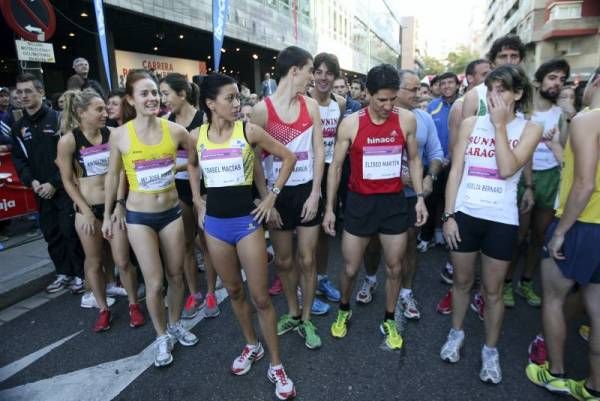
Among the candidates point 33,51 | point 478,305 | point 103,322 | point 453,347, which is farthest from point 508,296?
point 33,51

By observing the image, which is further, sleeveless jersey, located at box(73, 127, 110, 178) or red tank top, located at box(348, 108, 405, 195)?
sleeveless jersey, located at box(73, 127, 110, 178)

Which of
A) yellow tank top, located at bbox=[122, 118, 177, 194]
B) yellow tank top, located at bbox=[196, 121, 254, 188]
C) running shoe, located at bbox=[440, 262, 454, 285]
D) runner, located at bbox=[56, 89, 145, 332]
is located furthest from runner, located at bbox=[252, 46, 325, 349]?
running shoe, located at bbox=[440, 262, 454, 285]

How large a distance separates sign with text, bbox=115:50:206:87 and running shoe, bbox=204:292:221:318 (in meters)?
10.7

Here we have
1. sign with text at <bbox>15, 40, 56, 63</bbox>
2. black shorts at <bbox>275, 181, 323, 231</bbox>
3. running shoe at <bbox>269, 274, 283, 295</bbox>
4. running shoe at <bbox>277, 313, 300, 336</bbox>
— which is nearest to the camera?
black shorts at <bbox>275, 181, 323, 231</bbox>

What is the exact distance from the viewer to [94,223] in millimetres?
3453

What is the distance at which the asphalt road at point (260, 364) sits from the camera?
8.56ft

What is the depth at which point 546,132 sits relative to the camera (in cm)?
346

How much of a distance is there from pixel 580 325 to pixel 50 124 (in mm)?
5460

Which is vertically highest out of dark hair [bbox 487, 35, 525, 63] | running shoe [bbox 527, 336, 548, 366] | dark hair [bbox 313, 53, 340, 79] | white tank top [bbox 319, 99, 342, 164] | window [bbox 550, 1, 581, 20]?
window [bbox 550, 1, 581, 20]

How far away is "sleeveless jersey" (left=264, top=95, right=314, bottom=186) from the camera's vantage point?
2975mm

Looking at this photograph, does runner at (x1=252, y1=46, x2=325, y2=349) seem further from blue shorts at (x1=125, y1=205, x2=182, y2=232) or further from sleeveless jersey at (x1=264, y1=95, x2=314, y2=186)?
blue shorts at (x1=125, y1=205, x2=182, y2=232)

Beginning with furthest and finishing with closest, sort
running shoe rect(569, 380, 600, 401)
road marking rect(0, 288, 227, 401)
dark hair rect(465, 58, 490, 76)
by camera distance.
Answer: dark hair rect(465, 58, 490, 76) → road marking rect(0, 288, 227, 401) → running shoe rect(569, 380, 600, 401)

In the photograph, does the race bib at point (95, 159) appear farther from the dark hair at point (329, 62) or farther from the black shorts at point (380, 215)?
the black shorts at point (380, 215)

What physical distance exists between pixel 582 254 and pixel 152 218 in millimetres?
2847
